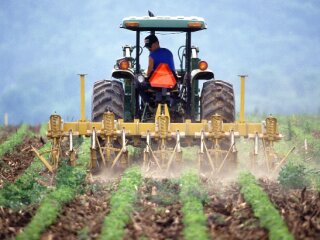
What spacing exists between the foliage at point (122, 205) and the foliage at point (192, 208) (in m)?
0.65

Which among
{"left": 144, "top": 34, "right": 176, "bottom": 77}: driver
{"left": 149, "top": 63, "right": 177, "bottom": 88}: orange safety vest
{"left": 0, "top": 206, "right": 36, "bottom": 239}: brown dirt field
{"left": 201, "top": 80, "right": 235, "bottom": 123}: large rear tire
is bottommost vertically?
{"left": 0, "top": 206, "right": 36, "bottom": 239}: brown dirt field

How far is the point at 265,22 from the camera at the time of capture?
130 metres

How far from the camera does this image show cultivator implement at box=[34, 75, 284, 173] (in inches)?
570

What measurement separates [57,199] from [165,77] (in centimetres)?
427

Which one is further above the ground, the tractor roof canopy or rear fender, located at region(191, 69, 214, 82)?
the tractor roof canopy

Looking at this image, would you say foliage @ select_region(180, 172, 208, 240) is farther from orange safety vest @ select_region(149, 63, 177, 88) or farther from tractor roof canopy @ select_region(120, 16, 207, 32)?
tractor roof canopy @ select_region(120, 16, 207, 32)

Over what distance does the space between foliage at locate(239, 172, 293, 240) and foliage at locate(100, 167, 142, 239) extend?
1.45 metres

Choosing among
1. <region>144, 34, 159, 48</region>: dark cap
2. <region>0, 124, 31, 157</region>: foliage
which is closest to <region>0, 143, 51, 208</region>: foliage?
<region>144, 34, 159, 48</region>: dark cap

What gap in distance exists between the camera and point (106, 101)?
15.6 metres

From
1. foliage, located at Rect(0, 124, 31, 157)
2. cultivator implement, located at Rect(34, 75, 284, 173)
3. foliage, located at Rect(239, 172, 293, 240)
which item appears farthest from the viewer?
foliage, located at Rect(0, 124, 31, 157)

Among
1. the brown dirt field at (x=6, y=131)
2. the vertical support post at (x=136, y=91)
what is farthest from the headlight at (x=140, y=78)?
the brown dirt field at (x=6, y=131)

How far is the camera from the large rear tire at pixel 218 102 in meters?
15.5

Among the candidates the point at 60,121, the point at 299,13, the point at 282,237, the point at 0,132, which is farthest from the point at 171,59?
the point at 299,13

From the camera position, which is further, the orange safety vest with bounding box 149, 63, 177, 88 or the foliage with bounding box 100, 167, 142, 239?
the orange safety vest with bounding box 149, 63, 177, 88
